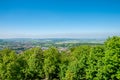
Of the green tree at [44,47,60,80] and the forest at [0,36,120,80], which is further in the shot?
the green tree at [44,47,60,80]

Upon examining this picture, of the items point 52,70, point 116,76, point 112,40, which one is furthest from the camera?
point 52,70

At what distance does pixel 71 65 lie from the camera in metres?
65.9

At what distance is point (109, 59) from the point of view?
52.5m

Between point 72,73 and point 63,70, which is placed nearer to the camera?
point 72,73

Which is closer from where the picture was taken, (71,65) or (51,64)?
(71,65)

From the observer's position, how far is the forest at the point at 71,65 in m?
52.7

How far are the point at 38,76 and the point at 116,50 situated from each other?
37076 millimetres

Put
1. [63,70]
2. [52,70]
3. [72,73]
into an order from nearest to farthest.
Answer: [72,73], [63,70], [52,70]

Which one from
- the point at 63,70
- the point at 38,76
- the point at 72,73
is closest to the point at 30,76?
the point at 38,76

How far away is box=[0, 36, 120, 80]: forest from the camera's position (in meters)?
52.7

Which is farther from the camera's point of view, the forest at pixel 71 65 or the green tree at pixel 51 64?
the green tree at pixel 51 64

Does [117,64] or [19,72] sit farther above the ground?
[117,64]

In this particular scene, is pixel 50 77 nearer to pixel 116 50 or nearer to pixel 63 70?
pixel 63 70

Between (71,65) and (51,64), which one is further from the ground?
(71,65)
